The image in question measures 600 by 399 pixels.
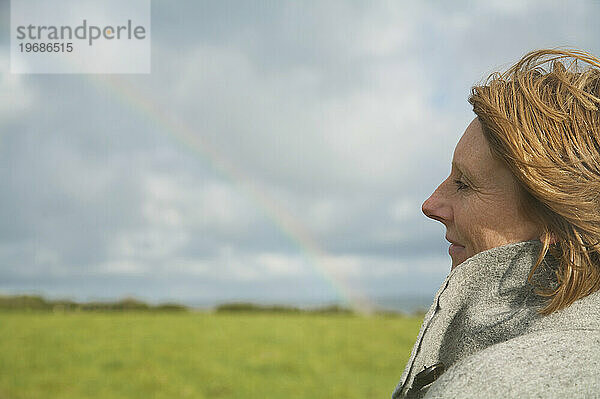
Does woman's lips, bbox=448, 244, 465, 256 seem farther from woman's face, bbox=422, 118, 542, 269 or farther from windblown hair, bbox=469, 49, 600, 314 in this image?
windblown hair, bbox=469, 49, 600, 314

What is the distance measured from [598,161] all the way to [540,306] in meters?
0.36

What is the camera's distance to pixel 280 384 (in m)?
16.7

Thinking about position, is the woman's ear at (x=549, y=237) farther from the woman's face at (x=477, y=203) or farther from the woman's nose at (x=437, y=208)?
the woman's nose at (x=437, y=208)

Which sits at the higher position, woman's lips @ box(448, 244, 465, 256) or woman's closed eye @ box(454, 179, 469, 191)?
woman's closed eye @ box(454, 179, 469, 191)

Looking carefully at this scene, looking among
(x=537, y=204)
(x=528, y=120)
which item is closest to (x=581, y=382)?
(x=537, y=204)

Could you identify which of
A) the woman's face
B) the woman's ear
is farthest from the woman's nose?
the woman's ear

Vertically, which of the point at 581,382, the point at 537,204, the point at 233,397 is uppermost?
the point at 537,204

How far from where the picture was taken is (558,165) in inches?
55.7

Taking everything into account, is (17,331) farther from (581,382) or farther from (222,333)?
(581,382)

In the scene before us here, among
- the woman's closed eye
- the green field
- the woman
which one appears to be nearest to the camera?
the woman

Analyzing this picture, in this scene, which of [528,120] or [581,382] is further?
[528,120]

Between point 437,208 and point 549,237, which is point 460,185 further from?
point 549,237

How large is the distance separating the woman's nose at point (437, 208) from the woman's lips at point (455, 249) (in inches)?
2.8

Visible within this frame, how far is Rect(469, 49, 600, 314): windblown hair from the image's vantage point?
1.40 metres
